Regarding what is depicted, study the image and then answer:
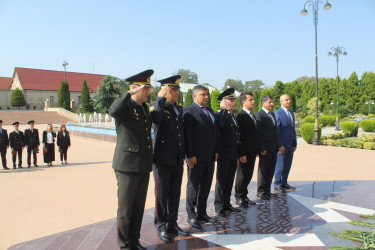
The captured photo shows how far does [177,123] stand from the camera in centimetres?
354

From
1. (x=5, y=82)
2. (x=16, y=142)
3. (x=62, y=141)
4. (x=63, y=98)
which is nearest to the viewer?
(x=16, y=142)

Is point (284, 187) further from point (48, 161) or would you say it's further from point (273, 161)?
point (48, 161)

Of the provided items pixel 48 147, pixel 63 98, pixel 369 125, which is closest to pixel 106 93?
pixel 63 98

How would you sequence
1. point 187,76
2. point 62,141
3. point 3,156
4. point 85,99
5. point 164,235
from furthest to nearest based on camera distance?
point 187,76 → point 85,99 → point 62,141 → point 3,156 → point 164,235

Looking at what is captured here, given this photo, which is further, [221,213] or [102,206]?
[102,206]

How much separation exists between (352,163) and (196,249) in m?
8.10

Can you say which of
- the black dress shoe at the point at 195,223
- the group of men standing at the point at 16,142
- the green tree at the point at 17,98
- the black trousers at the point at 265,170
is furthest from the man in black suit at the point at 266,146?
the green tree at the point at 17,98

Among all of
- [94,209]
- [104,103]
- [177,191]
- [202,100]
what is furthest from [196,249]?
[104,103]

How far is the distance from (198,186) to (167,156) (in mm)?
812

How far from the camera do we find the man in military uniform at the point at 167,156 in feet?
11.1

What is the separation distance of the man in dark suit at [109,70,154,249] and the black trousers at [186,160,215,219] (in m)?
0.96

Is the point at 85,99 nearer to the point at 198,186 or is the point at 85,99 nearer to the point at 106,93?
the point at 106,93

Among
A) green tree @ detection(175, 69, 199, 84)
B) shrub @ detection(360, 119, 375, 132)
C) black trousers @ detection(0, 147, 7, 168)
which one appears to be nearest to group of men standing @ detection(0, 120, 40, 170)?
black trousers @ detection(0, 147, 7, 168)

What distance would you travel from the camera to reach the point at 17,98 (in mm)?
44688
